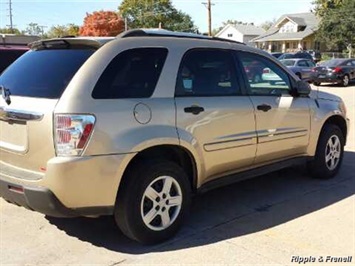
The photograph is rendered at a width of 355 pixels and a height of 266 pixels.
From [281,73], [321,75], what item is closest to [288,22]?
[321,75]

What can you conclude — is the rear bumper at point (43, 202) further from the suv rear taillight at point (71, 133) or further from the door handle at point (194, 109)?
the door handle at point (194, 109)

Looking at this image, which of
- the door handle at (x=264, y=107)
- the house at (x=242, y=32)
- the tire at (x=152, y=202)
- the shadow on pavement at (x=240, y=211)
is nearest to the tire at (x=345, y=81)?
the shadow on pavement at (x=240, y=211)

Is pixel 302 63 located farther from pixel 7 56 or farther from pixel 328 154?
pixel 328 154

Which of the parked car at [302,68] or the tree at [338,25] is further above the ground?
the tree at [338,25]

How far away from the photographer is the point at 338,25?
54344mm

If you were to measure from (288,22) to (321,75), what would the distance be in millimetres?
54256

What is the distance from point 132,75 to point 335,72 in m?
21.5

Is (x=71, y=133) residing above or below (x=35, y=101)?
below

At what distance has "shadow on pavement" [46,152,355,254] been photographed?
4.21 meters

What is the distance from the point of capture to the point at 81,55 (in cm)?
388

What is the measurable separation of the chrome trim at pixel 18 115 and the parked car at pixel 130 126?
0.05 feet

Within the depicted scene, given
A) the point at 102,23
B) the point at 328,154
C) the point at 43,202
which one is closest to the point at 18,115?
A: the point at 43,202

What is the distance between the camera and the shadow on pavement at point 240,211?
4.21 meters

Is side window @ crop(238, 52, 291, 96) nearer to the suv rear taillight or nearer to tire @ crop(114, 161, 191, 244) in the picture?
tire @ crop(114, 161, 191, 244)
